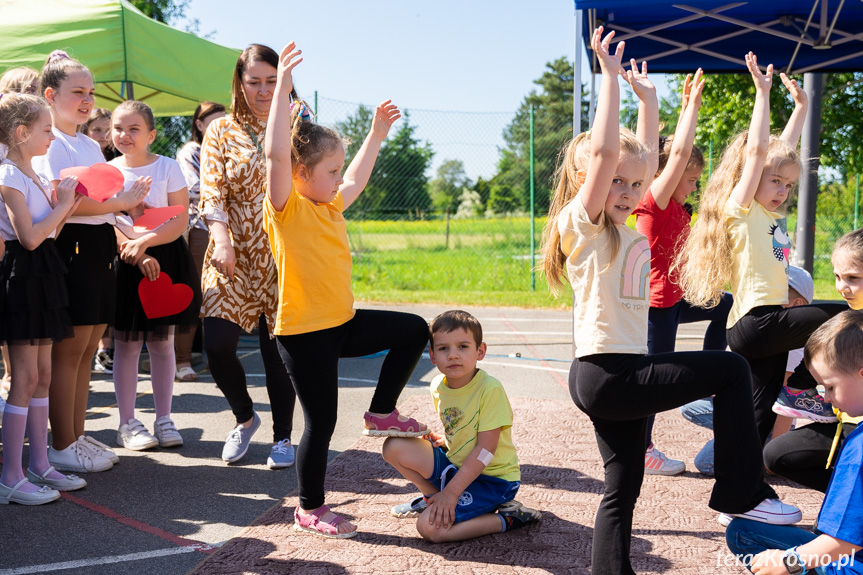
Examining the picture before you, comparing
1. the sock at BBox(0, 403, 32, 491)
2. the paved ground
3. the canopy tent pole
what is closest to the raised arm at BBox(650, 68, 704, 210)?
the paved ground

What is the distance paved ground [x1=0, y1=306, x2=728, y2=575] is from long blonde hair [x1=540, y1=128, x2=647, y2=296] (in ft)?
5.12

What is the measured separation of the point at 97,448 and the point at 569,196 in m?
2.55

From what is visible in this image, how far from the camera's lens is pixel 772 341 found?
3121 mm

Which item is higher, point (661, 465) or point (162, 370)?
point (162, 370)

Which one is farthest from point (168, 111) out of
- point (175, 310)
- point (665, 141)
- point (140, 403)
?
point (665, 141)

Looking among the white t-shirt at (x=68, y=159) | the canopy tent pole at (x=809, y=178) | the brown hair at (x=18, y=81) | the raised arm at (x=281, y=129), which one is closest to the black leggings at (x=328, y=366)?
the raised arm at (x=281, y=129)

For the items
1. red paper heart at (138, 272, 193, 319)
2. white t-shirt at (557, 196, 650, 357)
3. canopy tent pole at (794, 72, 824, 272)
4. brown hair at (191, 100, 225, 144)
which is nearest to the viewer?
white t-shirt at (557, 196, 650, 357)

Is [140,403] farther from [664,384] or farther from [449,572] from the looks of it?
[664,384]

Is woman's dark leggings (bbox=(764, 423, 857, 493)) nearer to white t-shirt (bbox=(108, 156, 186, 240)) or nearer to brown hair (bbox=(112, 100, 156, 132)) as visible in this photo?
white t-shirt (bbox=(108, 156, 186, 240))

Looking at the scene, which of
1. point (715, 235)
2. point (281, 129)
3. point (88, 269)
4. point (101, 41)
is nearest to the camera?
point (281, 129)

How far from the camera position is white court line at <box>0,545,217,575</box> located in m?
2.52

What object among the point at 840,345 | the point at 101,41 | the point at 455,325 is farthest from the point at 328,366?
the point at 101,41

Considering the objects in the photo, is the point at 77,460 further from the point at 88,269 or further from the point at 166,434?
the point at 88,269

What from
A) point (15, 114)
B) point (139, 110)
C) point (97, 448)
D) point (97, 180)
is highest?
point (139, 110)
